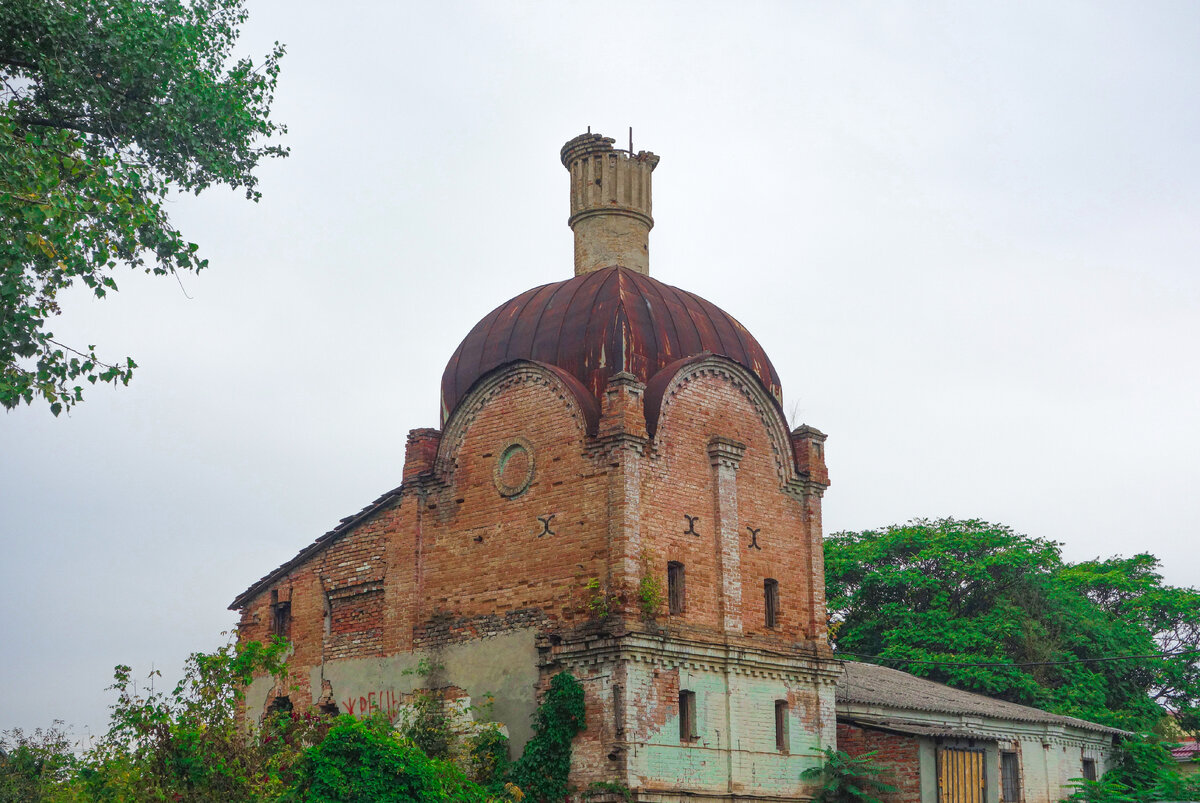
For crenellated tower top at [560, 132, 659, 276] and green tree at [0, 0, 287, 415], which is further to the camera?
crenellated tower top at [560, 132, 659, 276]

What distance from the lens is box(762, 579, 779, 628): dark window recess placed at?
2270 centimetres

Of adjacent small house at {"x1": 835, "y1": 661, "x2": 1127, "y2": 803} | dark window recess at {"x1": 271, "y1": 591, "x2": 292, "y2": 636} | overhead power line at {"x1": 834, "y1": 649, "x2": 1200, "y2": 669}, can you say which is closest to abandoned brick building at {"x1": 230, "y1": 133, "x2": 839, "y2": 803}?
dark window recess at {"x1": 271, "y1": 591, "x2": 292, "y2": 636}

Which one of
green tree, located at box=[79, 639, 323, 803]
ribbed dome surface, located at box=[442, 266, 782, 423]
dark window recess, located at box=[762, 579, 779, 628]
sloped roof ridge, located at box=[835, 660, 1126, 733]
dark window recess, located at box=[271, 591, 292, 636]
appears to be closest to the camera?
green tree, located at box=[79, 639, 323, 803]

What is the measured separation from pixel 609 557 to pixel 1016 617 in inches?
772

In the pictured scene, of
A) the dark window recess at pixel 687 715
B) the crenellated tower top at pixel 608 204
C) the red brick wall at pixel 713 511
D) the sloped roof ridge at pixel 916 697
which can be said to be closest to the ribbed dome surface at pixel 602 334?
the red brick wall at pixel 713 511

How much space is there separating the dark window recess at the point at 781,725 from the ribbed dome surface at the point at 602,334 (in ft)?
18.8

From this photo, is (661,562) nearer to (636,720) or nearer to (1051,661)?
(636,720)

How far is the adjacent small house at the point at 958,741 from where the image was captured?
Answer: 2280 centimetres

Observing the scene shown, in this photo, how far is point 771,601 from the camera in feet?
75.0

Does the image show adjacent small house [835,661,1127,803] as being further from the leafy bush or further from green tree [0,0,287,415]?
green tree [0,0,287,415]

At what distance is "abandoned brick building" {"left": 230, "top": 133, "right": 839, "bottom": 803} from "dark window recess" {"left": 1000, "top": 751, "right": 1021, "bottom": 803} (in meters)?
6.51

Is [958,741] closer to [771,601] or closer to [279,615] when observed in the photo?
[771,601]

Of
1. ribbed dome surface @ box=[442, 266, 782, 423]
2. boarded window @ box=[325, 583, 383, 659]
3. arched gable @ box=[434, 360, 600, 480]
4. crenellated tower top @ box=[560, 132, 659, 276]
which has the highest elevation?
crenellated tower top @ box=[560, 132, 659, 276]

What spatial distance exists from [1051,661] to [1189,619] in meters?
5.90
